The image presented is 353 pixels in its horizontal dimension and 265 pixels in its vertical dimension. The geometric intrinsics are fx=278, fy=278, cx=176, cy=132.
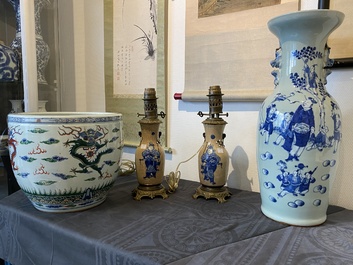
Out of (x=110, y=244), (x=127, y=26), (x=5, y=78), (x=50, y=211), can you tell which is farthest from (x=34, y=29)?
(x=110, y=244)

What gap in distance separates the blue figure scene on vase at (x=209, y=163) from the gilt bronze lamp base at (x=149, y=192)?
0.37ft

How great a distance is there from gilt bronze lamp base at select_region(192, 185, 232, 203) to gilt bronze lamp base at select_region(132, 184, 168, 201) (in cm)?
8

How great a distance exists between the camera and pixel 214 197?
0.66 m

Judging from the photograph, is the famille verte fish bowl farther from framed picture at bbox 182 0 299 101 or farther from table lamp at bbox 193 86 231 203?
framed picture at bbox 182 0 299 101

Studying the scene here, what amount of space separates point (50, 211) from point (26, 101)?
0.51m

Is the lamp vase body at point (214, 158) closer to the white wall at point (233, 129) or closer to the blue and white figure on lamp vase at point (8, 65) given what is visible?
the white wall at point (233, 129)

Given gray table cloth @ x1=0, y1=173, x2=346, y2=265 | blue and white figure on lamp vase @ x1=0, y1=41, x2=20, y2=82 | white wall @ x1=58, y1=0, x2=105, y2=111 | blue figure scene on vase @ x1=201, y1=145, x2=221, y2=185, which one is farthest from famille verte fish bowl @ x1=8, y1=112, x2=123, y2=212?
white wall @ x1=58, y1=0, x2=105, y2=111

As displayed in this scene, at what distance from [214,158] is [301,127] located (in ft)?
0.72

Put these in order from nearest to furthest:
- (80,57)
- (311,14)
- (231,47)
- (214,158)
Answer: (311,14) < (214,158) < (231,47) < (80,57)

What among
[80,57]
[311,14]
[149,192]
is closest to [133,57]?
[80,57]

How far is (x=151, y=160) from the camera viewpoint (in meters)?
0.68

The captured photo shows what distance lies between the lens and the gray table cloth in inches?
16.7

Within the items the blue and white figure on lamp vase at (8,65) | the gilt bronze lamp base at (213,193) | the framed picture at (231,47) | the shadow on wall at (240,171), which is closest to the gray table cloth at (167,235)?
the gilt bronze lamp base at (213,193)

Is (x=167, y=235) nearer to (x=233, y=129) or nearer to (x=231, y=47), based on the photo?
(x=233, y=129)
